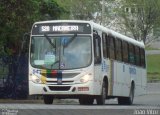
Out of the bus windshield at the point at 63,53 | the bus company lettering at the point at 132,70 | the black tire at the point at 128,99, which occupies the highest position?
the bus windshield at the point at 63,53

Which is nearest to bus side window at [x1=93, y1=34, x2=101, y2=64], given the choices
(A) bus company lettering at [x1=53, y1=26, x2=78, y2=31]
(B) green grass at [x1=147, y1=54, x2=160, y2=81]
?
(A) bus company lettering at [x1=53, y1=26, x2=78, y2=31]

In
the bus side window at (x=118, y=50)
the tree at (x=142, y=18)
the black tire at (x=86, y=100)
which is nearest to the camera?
the black tire at (x=86, y=100)

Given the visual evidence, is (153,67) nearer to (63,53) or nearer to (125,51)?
(125,51)

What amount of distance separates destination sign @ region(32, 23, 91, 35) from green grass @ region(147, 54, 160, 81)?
3247 centimetres

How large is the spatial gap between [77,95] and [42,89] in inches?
51.9

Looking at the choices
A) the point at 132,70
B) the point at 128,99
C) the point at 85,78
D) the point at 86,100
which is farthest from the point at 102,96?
the point at 132,70

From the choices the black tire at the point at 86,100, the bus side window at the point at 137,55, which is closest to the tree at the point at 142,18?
the bus side window at the point at 137,55

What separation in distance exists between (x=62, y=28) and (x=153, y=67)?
44.4 meters

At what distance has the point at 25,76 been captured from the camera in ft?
106

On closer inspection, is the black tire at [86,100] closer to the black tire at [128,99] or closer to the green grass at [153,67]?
the black tire at [128,99]

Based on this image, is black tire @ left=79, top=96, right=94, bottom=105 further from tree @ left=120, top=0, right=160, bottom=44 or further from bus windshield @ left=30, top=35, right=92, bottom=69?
tree @ left=120, top=0, right=160, bottom=44

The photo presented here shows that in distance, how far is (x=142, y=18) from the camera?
65.1 m

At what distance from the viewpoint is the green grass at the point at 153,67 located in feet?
193

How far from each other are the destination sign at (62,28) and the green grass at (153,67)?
32473 millimetres
